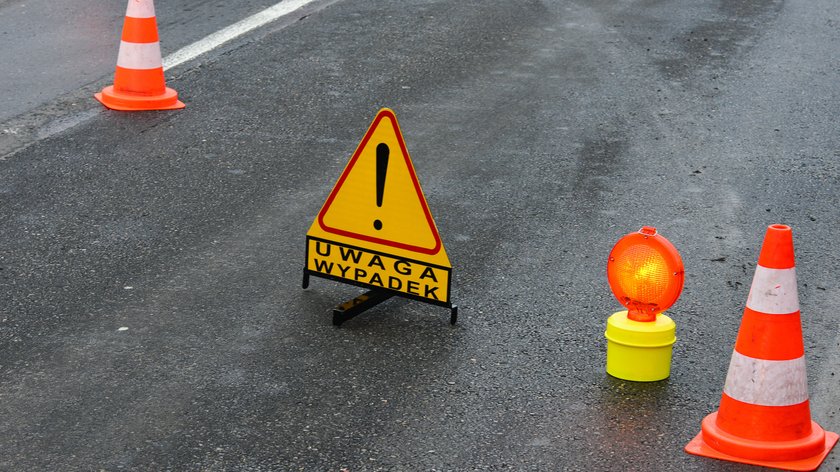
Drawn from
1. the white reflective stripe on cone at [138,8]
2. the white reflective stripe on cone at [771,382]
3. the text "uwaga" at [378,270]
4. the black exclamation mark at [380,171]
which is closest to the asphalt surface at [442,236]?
the text "uwaga" at [378,270]

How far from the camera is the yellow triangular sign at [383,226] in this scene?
603cm

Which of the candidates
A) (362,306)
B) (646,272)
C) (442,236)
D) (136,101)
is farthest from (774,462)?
(136,101)

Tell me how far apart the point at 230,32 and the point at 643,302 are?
7229 mm

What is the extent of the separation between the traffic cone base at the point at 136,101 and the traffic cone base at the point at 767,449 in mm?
5775

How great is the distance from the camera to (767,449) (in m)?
4.83

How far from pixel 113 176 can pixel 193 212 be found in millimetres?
868

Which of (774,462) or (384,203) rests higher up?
(384,203)

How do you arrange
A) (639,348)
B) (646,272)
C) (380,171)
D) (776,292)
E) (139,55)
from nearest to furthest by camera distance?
(776,292)
(646,272)
(639,348)
(380,171)
(139,55)

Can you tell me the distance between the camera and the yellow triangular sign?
237 inches

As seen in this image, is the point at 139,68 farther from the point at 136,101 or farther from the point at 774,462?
the point at 774,462

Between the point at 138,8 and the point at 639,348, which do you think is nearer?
the point at 639,348

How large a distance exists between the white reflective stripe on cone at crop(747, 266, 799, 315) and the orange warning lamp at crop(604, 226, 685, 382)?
1.64 feet

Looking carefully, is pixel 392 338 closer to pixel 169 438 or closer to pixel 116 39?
pixel 169 438

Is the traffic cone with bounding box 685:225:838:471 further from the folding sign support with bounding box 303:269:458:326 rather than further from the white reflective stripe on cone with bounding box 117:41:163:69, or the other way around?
the white reflective stripe on cone with bounding box 117:41:163:69
